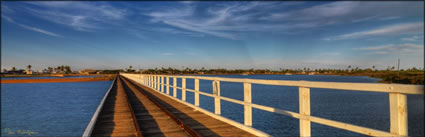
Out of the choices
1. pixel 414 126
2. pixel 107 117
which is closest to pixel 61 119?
pixel 107 117

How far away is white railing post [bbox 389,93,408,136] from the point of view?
9.96ft

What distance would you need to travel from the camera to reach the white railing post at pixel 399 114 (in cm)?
304

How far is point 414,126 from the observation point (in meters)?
24.1

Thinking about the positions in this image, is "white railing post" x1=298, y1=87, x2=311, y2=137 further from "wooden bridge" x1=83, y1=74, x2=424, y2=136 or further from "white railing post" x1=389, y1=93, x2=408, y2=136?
"white railing post" x1=389, y1=93, x2=408, y2=136

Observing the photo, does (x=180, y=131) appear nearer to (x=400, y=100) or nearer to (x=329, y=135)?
(x=400, y=100)

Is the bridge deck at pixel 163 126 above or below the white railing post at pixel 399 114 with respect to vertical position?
below

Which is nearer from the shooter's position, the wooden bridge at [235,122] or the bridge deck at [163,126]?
the wooden bridge at [235,122]

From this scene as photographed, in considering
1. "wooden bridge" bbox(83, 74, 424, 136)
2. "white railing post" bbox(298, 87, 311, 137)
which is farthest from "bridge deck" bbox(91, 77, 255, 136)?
"white railing post" bbox(298, 87, 311, 137)

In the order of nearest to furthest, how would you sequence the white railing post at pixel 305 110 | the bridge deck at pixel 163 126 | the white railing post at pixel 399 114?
the white railing post at pixel 399 114 → the white railing post at pixel 305 110 → the bridge deck at pixel 163 126

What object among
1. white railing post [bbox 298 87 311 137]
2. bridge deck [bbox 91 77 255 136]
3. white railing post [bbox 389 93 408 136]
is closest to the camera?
white railing post [bbox 389 93 408 136]

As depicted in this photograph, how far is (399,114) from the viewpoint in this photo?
306 centimetres

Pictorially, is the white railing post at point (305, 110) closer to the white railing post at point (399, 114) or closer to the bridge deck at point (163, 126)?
the white railing post at point (399, 114)

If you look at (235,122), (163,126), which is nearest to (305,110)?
(235,122)

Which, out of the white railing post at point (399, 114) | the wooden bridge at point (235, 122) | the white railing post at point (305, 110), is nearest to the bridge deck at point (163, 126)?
the wooden bridge at point (235, 122)
